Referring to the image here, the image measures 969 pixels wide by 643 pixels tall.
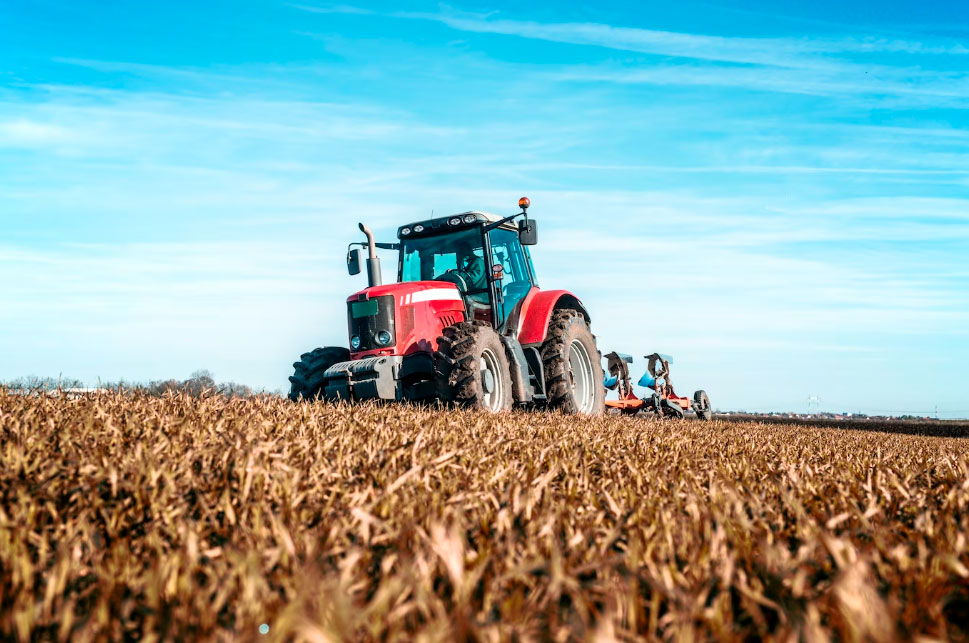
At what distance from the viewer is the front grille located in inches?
303

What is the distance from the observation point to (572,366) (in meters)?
10.0

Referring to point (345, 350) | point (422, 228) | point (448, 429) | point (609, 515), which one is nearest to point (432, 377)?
point (345, 350)

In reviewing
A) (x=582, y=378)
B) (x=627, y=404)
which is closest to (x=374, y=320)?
(x=582, y=378)

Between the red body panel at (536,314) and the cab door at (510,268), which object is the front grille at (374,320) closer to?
the cab door at (510,268)

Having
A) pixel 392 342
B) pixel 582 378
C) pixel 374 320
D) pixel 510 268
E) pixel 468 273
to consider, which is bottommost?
pixel 582 378

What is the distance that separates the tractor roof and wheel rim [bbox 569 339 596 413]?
2173 millimetres

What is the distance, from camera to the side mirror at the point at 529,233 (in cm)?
836

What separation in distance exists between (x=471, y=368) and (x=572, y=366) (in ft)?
10.9

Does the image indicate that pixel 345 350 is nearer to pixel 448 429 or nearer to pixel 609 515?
pixel 448 429

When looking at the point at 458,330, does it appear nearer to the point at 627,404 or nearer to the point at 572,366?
the point at 572,366

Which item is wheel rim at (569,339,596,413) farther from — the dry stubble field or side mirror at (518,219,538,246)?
the dry stubble field

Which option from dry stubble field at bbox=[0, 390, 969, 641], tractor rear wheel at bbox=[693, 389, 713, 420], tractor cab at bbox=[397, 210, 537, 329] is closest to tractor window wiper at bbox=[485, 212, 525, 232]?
tractor cab at bbox=[397, 210, 537, 329]

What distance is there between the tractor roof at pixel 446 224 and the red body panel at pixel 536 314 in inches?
39.9

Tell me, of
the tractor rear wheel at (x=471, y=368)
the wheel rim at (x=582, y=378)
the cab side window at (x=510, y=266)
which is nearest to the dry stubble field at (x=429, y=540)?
the tractor rear wheel at (x=471, y=368)
